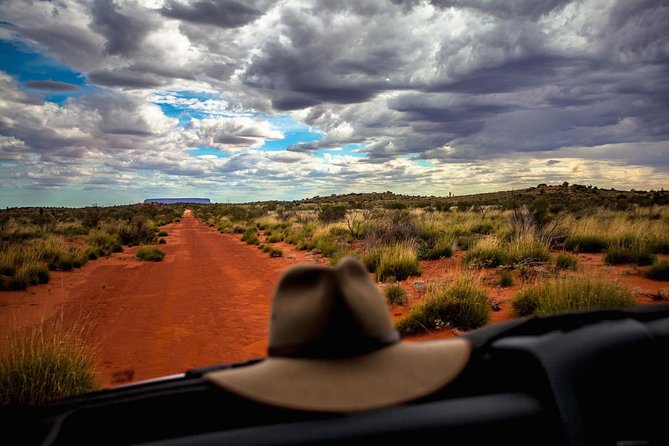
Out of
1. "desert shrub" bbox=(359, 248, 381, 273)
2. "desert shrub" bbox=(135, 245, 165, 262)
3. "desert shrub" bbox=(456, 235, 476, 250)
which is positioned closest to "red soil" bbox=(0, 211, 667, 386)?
"desert shrub" bbox=(456, 235, 476, 250)

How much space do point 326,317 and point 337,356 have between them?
0.41 feet

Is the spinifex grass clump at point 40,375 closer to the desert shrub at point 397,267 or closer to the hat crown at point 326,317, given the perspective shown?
the hat crown at point 326,317

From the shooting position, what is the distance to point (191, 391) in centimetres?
134

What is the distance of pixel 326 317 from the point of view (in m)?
1.29

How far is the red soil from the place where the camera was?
6613 mm

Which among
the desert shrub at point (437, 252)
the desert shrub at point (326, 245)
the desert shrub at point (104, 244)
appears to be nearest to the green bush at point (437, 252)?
the desert shrub at point (437, 252)

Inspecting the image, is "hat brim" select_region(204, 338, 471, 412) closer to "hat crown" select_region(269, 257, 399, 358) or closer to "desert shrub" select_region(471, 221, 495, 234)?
"hat crown" select_region(269, 257, 399, 358)

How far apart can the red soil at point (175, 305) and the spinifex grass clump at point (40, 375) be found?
17.9 inches

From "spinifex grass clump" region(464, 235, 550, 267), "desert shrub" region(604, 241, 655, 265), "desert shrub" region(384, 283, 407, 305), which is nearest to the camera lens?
"desert shrub" region(384, 283, 407, 305)

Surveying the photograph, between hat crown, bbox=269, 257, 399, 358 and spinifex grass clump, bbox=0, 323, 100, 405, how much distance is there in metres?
4.35

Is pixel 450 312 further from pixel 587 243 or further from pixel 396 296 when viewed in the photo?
pixel 587 243

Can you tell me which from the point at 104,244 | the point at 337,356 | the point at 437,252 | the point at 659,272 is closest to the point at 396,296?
the point at 437,252

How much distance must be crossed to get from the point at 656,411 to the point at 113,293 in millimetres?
12015

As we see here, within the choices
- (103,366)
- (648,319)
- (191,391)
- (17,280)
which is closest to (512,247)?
(103,366)
